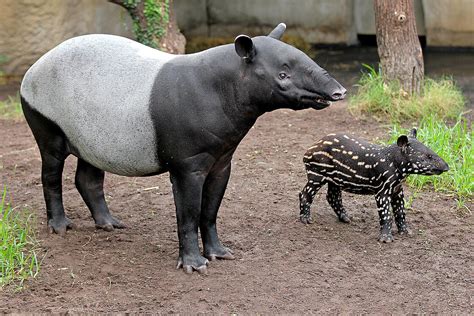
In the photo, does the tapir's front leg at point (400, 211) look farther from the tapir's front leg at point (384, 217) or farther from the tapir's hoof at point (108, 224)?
the tapir's hoof at point (108, 224)

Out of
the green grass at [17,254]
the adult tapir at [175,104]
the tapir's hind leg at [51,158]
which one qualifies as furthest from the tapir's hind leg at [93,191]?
the green grass at [17,254]

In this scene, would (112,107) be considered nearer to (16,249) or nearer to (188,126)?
(188,126)

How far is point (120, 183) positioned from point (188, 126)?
2.40 metres

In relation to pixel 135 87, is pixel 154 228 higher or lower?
lower

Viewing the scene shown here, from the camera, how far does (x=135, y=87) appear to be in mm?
5047

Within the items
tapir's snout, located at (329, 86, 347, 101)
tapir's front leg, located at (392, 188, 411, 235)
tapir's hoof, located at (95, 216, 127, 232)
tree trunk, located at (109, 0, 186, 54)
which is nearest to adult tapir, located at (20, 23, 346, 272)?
tapir's snout, located at (329, 86, 347, 101)

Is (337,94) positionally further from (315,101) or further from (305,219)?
(305,219)

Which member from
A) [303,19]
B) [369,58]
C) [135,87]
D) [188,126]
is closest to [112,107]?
[135,87]

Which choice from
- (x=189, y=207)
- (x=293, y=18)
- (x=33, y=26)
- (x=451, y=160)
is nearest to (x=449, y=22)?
(x=293, y=18)

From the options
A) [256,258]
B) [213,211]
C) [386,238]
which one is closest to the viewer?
[213,211]

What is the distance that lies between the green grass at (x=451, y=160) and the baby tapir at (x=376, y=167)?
0.99 m

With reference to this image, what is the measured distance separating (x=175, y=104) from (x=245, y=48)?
564 millimetres

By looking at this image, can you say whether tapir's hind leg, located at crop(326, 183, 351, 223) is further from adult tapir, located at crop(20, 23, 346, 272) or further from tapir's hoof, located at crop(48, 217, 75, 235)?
tapir's hoof, located at crop(48, 217, 75, 235)

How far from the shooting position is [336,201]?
6047 millimetres
